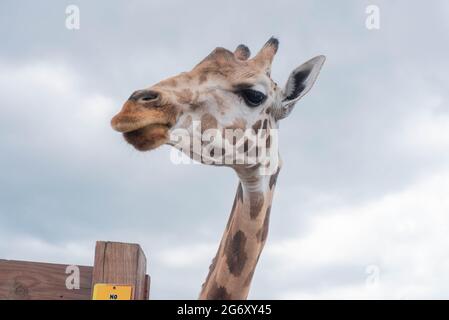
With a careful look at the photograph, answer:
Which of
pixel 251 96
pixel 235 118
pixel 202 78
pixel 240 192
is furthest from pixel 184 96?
pixel 240 192

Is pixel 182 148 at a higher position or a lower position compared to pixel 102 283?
higher

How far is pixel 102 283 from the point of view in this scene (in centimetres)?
334

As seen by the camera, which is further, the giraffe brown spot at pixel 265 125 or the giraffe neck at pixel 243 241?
the giraffe brown spot at pixel 265 125

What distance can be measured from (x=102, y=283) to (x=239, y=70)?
1649mm

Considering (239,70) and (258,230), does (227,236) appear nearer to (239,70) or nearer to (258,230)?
(258,230)

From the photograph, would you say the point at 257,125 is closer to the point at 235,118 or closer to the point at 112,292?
the point at 235,118

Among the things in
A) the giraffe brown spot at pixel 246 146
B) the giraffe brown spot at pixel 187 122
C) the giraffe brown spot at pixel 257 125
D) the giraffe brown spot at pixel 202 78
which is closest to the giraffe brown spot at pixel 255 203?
the giraffe brown spot at pixel 246 146

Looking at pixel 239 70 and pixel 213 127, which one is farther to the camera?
pixel 239 70

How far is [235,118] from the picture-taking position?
3.54 m

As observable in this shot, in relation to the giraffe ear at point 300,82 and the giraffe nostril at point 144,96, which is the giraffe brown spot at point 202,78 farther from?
the giraffe ear at point 300,82

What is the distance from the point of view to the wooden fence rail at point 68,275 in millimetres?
3361

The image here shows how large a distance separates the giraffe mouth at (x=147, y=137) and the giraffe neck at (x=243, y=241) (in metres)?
0.79
